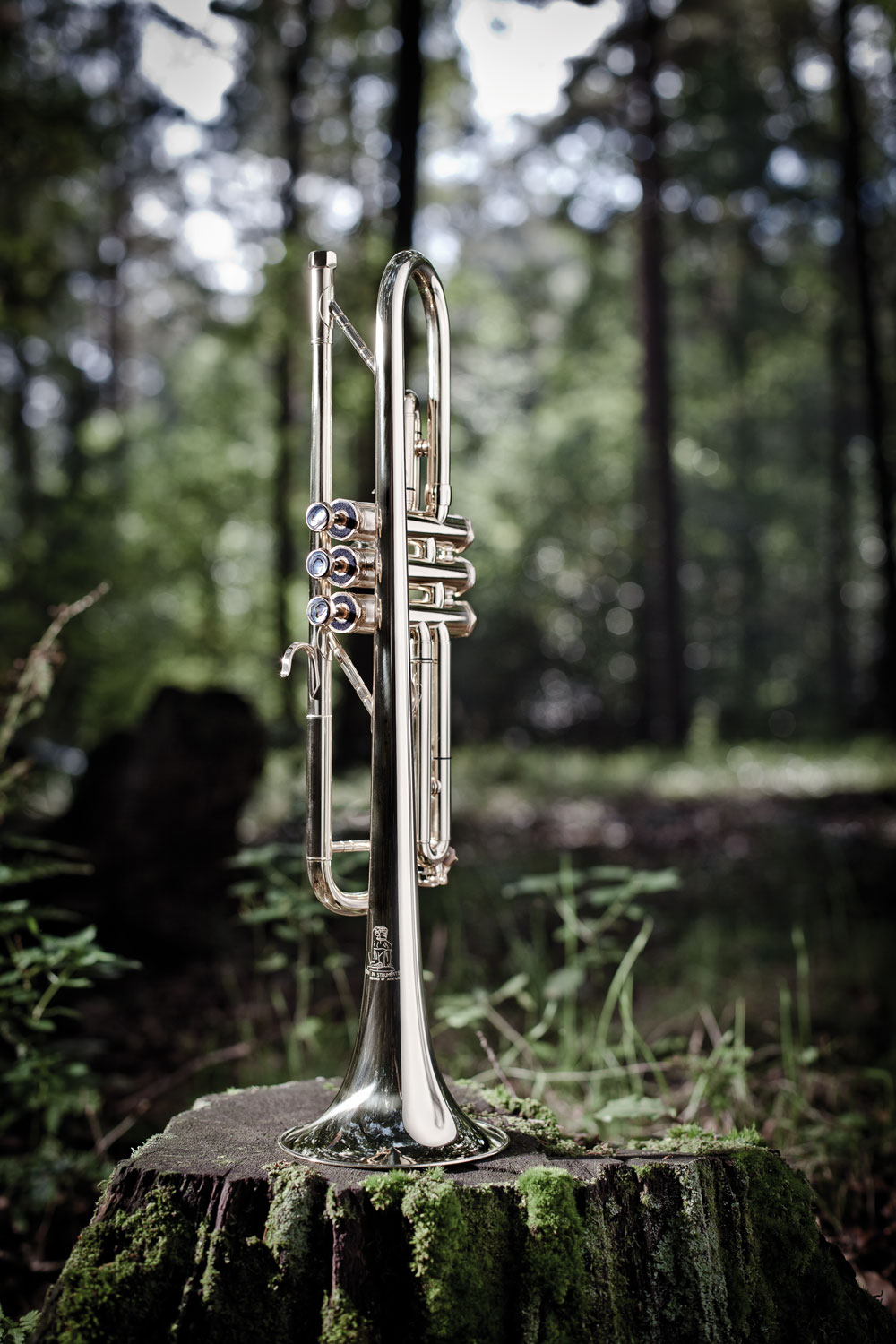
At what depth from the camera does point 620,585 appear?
60.8 ft

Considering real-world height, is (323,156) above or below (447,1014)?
above

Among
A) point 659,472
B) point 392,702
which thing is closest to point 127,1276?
point 392,702

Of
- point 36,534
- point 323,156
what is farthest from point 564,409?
point 36,534

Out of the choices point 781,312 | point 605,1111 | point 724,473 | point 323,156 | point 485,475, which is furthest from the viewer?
point 724,473

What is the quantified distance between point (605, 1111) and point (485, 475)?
14434 millimetres

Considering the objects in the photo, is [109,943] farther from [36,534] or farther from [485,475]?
[485,475]

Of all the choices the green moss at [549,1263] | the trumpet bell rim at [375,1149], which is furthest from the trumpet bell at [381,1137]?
the green moss at [549,1263]

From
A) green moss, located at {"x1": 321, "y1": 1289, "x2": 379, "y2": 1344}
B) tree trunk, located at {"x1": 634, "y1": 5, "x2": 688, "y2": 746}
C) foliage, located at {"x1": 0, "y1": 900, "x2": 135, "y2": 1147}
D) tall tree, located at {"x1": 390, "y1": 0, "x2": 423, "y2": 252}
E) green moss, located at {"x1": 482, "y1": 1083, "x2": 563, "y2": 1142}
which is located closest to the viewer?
green moss, located at {"x1": 321, "y1": 1289, "x2": 379, "y2": 1344}

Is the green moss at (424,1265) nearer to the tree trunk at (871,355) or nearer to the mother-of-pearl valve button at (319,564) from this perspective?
the mother-of-pearl valve button at (319,564)

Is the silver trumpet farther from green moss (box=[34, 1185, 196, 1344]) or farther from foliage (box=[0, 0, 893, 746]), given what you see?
foliage (box=[0, 0, 893, 746])

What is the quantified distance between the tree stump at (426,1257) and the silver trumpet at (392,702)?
9 centimetres

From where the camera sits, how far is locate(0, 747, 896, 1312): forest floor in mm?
2791

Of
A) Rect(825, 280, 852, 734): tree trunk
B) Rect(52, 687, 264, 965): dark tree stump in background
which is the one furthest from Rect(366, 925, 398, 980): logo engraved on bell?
Rect(825, 280, 852, 734): tree trunk

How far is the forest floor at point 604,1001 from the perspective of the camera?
2791 mm
